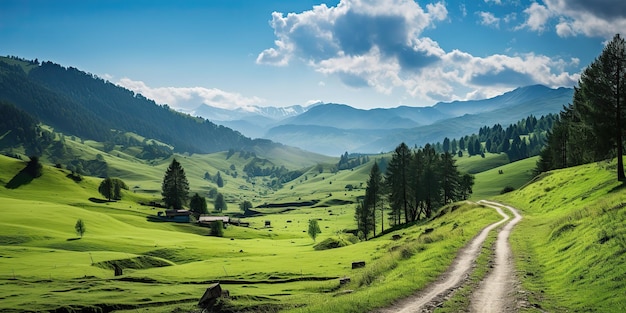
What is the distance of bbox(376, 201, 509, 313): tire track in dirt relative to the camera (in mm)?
20469

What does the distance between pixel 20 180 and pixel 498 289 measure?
197218mm

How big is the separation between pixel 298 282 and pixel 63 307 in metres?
20.3

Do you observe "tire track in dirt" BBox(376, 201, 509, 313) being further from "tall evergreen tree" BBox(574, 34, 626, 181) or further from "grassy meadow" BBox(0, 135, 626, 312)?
"tall evergreen tree" BBox(574, 34, 626, 181)

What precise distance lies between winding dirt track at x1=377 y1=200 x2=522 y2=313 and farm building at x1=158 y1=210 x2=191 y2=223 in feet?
407

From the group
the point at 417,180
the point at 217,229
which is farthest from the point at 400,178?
the point at 217,229

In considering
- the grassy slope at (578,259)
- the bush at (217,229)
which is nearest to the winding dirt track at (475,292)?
the grassy slope at (578,259)

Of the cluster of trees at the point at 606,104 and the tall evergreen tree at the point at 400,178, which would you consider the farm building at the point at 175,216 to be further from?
the cluster of trees at the point at 606,104

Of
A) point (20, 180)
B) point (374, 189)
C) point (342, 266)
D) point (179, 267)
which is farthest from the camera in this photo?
point (20, 180)

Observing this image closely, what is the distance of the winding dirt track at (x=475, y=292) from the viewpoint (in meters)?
20.1

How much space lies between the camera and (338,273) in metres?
41.7

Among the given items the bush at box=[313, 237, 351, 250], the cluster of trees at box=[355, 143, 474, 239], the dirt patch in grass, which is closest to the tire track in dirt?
the bush at box=[313, 237, 351, 250]

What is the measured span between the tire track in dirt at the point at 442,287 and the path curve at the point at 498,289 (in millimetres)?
1531

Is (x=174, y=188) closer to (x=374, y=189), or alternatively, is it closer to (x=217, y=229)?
(x=217, y=229)

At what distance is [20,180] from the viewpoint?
16938 cm
